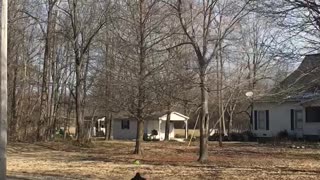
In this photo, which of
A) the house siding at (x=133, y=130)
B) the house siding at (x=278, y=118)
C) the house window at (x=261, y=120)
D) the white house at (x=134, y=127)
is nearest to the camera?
the house siding at (x=278, y=118)

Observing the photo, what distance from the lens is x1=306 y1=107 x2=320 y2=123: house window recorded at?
39219 mm

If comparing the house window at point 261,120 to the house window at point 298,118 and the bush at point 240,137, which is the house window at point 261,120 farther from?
the house window at point 298,118

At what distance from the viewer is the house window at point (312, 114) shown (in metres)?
39.2

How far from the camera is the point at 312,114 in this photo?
1556 inches

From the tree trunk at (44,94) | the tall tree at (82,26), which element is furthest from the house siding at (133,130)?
the tall tree at (82,26)

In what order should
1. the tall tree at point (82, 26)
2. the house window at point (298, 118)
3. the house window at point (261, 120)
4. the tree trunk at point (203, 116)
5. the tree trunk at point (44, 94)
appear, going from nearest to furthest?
1. the tree trunk at point (203, 116)
2. the tall tree at point (82, 26)
3. the house window at point (298, 118)
4. the tree trunk at point (44, 94)
5. the house window at point (261, 120)

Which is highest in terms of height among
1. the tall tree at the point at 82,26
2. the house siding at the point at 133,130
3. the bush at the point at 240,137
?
the tall tree at the point at 82,26

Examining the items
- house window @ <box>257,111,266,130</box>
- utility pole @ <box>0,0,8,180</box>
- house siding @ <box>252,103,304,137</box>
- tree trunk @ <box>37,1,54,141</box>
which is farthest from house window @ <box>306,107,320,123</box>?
utility pole @ <box>0,0,8,180</box>

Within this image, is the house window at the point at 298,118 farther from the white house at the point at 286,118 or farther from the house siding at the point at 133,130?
the house siding at the point at 133,130

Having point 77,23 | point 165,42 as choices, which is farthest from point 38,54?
point 165,42

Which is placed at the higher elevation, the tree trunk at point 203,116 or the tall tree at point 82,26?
the tall tree at point 82,26

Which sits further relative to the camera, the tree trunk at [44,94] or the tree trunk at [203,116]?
the tree trunk at [44,94]

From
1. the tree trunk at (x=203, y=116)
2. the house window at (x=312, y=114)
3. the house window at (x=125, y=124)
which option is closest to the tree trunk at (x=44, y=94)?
the house window at (x=125, y=124)

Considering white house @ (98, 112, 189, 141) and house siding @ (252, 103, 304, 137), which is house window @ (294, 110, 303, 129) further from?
white house @ (98, 112, 189, 141)
